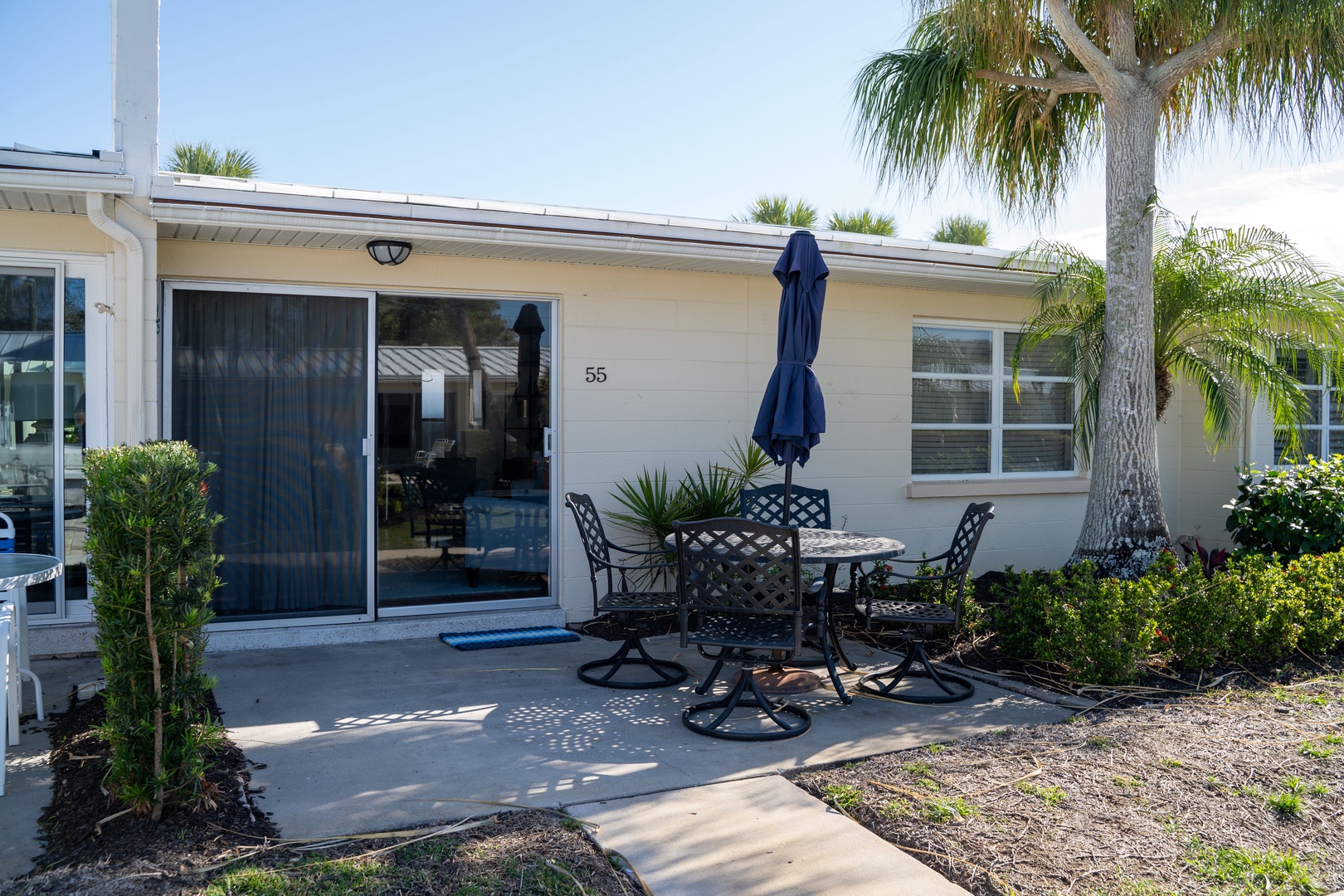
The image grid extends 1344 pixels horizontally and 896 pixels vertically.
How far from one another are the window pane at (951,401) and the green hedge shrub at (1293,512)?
2.27 m

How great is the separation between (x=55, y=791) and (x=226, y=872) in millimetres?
1239

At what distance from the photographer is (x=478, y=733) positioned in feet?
15.2

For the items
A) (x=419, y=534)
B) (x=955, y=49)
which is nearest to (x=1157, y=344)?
(x=955, y=49)

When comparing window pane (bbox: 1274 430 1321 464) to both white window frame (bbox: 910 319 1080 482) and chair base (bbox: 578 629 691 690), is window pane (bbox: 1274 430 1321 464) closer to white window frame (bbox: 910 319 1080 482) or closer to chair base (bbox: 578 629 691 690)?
A: white window frame (bbox: 910 319 1080 482)

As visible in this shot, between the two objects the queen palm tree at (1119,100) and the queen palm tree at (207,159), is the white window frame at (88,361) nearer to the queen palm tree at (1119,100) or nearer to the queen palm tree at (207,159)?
the queen palm tree at (1119,100)

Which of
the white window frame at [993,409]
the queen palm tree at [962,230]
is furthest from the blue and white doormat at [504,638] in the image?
the queen palm tree at [962,230]

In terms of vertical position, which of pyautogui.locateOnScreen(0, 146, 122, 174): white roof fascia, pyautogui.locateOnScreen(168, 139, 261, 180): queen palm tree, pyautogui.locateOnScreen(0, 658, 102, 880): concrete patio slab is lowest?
pyautogui.locateOnScreen(0, 658, 102, 880): concrete patio slab

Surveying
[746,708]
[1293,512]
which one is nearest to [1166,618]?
[746,708]

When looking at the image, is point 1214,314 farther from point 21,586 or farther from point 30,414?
point 30,414

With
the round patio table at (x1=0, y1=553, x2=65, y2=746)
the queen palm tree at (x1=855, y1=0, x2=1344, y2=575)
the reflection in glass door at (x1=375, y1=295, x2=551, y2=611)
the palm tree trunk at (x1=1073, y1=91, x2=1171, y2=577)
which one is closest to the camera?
the round patio table at (x1=0, y1=553, x2=65, y2=746)

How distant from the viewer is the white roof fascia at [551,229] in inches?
227

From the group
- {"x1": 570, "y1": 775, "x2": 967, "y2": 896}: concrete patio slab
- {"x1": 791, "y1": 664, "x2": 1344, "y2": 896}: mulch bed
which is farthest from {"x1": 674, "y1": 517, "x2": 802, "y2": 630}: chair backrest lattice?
{"x1": 570, "y1": 775, "x2": 967, "y2": 896}: concrete patio slab

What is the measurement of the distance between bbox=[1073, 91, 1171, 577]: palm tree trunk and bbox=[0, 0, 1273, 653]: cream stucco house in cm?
119

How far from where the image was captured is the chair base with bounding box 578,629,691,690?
18.0 ft
